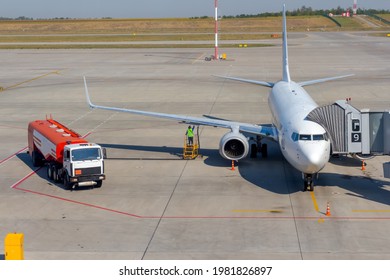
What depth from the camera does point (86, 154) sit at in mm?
29781

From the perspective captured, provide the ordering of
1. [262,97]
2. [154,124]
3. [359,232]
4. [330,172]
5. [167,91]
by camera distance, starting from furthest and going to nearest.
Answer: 1. [167,91]
2. [262,97]
3. [154,124]
4. [330,172]
5. [359,232]

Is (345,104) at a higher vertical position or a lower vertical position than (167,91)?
higher

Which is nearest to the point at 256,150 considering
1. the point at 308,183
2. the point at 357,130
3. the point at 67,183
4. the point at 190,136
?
the point at 190,136

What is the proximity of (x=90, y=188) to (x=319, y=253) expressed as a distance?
12.8 meters

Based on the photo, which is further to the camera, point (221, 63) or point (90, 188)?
point (221, 63)

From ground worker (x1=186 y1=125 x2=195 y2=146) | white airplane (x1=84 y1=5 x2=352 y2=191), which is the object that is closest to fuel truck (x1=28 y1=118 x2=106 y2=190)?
ground worker (x1=186 y1=125 x2=195 y2=146)

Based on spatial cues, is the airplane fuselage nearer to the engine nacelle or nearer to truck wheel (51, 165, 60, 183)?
the engine nacelle

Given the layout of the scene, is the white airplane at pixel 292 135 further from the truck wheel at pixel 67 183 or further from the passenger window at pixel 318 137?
the truck wheel at pixel 67 183

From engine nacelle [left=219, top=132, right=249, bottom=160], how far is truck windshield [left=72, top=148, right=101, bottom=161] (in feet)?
23.7

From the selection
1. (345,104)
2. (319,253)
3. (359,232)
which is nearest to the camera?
(319,253)

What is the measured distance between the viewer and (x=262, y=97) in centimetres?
5994

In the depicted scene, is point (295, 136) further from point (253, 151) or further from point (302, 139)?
point (253, 151)
